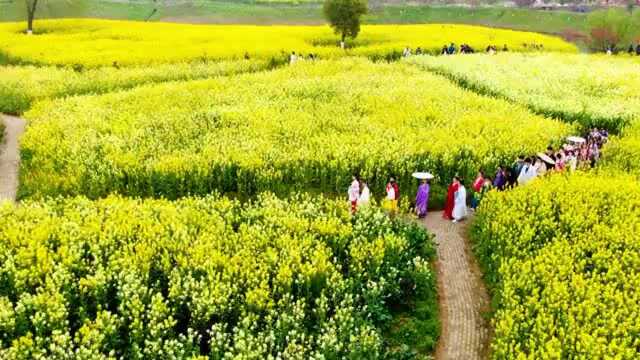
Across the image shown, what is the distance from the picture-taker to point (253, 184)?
24094 millimetres

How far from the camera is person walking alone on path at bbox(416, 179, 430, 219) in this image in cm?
2231

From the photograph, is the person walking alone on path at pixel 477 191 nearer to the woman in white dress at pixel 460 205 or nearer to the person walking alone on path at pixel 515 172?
the woman in white dress at pixel 460 205

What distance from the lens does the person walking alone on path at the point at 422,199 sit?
73.2ft

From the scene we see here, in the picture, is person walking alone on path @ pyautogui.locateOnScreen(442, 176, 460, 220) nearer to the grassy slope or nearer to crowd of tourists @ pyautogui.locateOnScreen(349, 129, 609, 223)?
crowd of tourists @ pyautogui.locateOnScreen(349, 129, 609, 223)

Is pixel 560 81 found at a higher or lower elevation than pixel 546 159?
higher

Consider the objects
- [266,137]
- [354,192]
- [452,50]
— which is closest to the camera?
[354,192]

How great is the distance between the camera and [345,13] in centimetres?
5569

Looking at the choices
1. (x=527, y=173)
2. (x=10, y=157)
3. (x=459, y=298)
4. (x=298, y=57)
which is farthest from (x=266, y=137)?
(x=298, y=57)

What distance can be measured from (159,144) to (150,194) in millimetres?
3944

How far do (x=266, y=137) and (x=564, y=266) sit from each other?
1499 cm

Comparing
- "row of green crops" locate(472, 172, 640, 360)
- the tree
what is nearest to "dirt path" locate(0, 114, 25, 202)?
"row of green crops" locate(472, 172, 640, 360)

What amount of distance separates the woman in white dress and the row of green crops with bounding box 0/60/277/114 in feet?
84.9

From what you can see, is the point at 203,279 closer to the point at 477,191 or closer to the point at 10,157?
the point at 477,191

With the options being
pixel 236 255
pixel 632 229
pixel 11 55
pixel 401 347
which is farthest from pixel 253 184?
pixel 11 55
